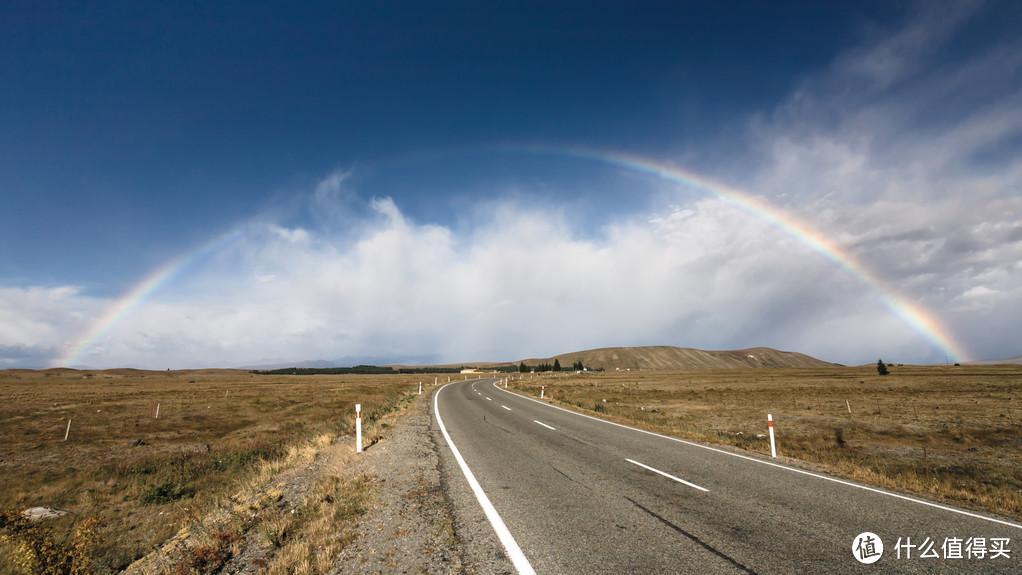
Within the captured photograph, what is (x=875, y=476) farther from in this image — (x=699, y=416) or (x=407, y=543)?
(x=699, y=416)

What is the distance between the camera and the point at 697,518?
5.75 meters

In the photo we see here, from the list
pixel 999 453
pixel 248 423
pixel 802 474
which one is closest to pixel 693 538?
pixel 802 474

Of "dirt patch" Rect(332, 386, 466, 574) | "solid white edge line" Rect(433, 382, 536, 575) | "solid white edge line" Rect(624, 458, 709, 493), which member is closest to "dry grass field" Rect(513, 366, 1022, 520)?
"solid white edge line" Rect(624, 458, 709, 493)

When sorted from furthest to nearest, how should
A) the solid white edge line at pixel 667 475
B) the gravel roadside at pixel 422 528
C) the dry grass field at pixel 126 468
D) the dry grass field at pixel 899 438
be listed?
1. the dry grass field at pixel 126 468
2. the dry grass field at pixel 899 438
3. the solid white edge line at pixel 667 475
4. the gravel roadside at pixel 422 528

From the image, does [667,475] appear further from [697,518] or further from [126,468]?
[126,468]

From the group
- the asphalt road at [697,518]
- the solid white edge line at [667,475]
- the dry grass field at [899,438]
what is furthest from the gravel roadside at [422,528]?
the dry grass field at [899,438]

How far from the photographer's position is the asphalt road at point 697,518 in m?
4.42

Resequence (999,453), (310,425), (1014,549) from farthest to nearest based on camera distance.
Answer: (310,425), (999,453), (1014,549)

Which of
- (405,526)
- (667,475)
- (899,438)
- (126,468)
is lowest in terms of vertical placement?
(126,468)

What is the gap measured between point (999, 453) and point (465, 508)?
21.0 meters

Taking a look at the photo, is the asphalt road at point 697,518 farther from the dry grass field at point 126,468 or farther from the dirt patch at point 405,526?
the dry grass field at point 126,468

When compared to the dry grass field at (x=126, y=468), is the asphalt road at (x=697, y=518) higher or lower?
higher

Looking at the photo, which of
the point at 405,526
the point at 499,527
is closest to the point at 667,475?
the point at 499,527

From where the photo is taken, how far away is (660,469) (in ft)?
29.0
